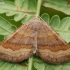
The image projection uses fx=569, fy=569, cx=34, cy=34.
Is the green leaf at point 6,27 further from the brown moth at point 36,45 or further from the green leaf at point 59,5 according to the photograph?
the green leaf at point 59,5

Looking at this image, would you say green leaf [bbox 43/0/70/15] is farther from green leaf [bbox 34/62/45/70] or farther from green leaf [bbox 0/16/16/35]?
green leaf [bbox 34/62/45/70]

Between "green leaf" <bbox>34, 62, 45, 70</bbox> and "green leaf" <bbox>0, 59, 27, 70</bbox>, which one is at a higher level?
"green leaf" <bbox>34, 62, 45, 70</bbox>

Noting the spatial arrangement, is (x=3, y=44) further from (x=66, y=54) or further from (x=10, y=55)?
(x=66, y=54)

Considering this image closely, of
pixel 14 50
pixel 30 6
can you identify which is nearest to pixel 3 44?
pixel 14 50

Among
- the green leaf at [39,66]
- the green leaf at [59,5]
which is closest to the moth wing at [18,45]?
the green leaf at [39,66]

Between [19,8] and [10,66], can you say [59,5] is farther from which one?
[10,66]

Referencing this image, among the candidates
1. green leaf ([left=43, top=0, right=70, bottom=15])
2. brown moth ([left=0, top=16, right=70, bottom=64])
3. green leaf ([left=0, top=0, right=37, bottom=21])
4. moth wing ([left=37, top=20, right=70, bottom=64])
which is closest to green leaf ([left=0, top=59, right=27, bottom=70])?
brown moth ([left=0, top=16, right=70, bottom=64])
